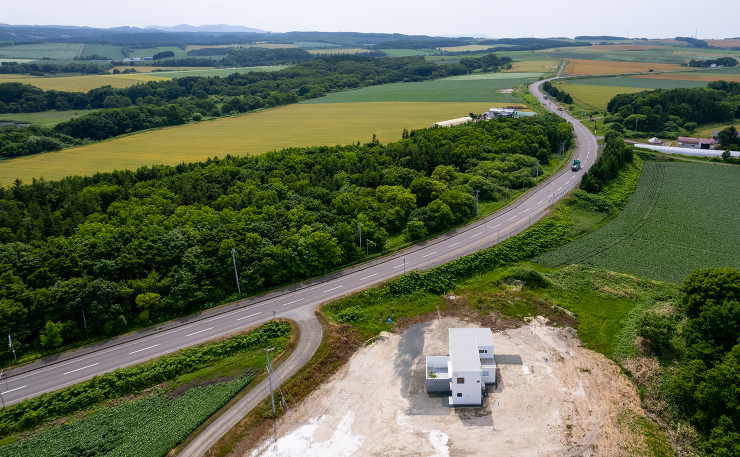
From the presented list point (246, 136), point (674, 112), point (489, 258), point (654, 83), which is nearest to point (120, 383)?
point (489, 258)

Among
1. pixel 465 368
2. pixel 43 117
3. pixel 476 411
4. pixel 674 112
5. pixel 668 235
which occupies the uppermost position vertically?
pixel 43 117

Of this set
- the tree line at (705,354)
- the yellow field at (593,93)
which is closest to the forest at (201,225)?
the tree line at (705,354)

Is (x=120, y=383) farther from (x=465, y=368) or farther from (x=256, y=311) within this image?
(x=465, y=368)

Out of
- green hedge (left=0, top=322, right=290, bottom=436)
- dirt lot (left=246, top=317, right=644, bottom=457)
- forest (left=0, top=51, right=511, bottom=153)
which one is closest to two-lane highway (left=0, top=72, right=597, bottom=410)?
green hedge (left=0, top=322, right=290, bottom=436)

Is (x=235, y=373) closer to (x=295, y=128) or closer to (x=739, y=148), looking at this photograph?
(x=295, y=128)

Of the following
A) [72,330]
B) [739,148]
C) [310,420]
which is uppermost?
[739,148]

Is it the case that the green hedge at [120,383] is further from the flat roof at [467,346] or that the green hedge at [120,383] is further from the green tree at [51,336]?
the flat roof at [467,346]

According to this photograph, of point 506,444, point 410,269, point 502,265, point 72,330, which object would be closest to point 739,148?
point 502,265
